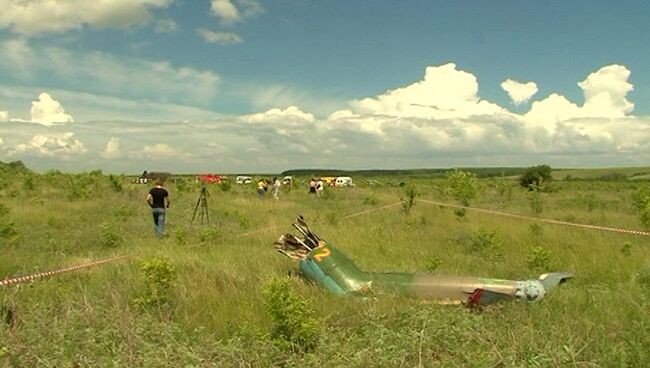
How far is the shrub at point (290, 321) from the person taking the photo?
13.6 feet

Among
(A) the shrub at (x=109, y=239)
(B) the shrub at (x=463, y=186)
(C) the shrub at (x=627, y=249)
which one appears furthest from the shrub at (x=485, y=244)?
(B) the shrub at (x=463, y=186)

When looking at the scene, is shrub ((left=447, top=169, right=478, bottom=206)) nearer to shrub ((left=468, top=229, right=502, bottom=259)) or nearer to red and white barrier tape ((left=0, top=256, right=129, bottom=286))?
shrub ((left=468, top=229, right=502, bottom=259))

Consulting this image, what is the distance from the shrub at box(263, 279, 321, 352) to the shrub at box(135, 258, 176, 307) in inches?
62.3

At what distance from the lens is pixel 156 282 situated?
5.52 m

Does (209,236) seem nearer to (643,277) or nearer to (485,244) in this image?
(485,244)

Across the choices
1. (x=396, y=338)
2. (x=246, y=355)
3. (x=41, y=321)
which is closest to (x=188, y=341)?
(x=246, y=355)

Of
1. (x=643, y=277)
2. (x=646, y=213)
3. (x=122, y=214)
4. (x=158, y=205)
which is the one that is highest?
(x=158, y=205)

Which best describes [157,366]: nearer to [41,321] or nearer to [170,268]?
[41,321]

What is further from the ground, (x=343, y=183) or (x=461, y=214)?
(x=461, y=214)

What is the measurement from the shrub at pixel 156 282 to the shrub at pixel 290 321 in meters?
1.58

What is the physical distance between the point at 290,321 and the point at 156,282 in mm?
1988

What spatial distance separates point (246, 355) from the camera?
3.85 m

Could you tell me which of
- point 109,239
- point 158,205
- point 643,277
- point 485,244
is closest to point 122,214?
point 158,205

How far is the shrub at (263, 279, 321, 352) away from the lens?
4145 mm
